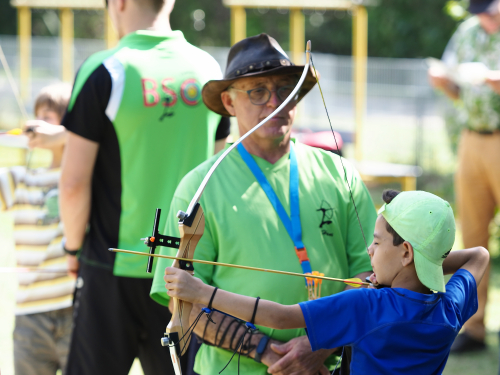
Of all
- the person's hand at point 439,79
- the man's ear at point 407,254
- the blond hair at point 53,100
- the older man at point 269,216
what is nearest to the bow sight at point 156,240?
the older man at point 269,216

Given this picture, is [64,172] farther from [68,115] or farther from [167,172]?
[167,172]

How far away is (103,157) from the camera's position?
2.82 metres

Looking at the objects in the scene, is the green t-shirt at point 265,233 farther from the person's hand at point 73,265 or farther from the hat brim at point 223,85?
the person's hand at point 73,265

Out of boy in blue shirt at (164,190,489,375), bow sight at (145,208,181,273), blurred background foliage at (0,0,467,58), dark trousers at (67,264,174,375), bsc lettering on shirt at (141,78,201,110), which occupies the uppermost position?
blurred background foliage at (0,0,467,58)

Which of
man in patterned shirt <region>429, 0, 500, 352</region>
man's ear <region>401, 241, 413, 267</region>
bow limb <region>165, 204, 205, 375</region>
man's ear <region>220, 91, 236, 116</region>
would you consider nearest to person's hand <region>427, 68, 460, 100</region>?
man in patterned shirt <region>429, 0, 500, 352</region>

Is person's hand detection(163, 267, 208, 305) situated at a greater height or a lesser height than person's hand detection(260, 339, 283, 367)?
greater

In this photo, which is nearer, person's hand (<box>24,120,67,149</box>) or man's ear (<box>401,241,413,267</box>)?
man's ear (<box>401,241,413,267</box>)

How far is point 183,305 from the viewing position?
6.23 feet

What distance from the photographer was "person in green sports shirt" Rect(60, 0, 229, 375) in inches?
108

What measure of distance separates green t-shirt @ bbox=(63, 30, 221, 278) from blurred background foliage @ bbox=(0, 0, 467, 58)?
23439 mm

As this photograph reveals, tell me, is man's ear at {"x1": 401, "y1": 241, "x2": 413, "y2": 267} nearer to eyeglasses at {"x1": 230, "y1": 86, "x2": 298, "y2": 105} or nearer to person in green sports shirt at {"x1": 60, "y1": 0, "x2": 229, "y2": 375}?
eyeglasses at {"x1": 230, "y1": 86, "x2": 298, "y2": 105}

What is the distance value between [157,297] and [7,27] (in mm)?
31473

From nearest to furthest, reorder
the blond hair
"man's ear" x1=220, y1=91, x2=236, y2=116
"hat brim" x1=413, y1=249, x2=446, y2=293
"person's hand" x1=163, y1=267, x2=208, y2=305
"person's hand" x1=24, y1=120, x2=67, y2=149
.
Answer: "person's hand" x1=163, y1=267, x2=208, y2=305 < "hat brim" x1=413, y1=249, x2=446, y2=293 < "man's ear" x1=220, y1=91, x2=236, y2=116 < "person's hand" x1=24, y1=120, x2=67, y2=149 < the blond hair

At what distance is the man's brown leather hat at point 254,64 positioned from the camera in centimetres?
241
